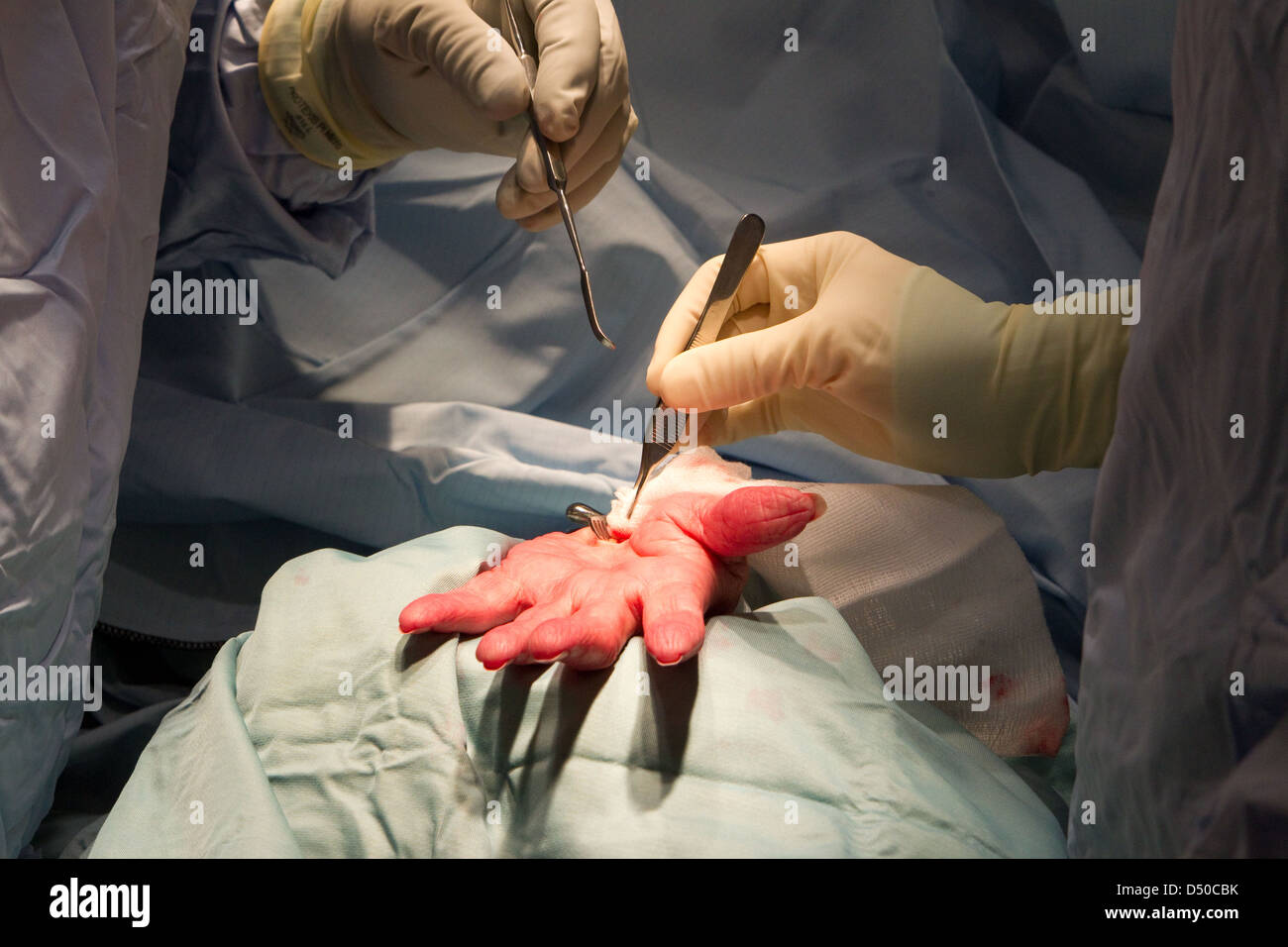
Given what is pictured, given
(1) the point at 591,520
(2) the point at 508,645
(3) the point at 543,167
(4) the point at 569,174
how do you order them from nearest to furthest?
(2) the point at 508,645, (1) the point at 591,520, (3) the point at 543,167, (4) the point at 569,174

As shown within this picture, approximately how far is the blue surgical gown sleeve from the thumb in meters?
0.89

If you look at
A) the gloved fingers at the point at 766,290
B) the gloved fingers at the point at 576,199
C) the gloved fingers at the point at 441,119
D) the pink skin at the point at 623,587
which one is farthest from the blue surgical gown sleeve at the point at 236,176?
the pink skin at the point at 623,587

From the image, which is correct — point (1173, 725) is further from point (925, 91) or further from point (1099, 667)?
point (925, 91)

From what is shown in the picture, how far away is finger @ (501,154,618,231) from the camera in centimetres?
137

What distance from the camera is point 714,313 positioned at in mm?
1160

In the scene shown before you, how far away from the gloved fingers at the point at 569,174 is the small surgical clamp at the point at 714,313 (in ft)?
0.89

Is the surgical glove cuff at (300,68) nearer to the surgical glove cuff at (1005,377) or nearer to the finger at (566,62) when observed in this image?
the finger at (566,62)

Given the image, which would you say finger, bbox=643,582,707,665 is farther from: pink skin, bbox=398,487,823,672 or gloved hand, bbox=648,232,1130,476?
gloved hand, bbox=648,232,1130,476

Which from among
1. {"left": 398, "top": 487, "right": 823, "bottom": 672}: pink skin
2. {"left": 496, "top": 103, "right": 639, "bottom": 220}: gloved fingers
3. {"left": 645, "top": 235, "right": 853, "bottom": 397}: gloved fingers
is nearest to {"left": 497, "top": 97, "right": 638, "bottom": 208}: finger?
{"left": 496, "top": 103, "right": 639, "bottom": 220}: gloved fingers

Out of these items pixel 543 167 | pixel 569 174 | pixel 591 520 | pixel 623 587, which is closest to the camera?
pixel 623 587

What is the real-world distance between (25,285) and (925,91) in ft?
3.97

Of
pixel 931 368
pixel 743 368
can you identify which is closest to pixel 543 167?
pixel 743 368

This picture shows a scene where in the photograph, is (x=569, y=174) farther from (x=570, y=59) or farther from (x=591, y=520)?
(x=591, y=520)

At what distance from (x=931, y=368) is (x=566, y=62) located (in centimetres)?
61
